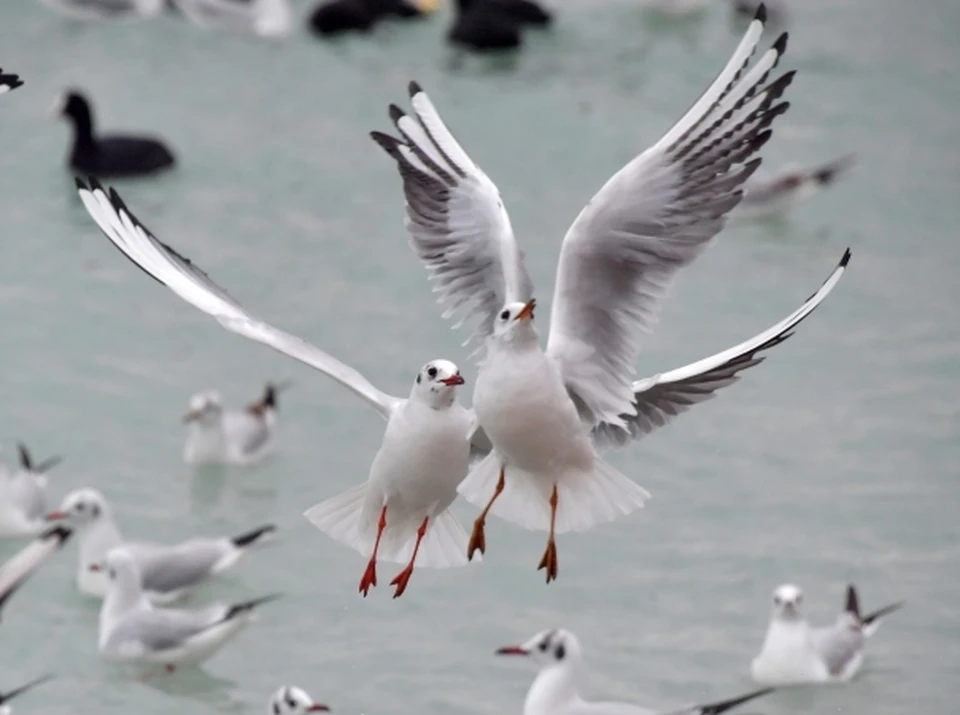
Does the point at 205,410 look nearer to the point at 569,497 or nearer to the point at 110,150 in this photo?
the point at 110,150

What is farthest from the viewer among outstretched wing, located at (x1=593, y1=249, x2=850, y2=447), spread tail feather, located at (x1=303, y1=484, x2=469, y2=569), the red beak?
spread tail feather, located at (x1=303, y1=484, x2=469, y2=569)

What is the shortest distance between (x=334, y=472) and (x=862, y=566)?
8.40 feet

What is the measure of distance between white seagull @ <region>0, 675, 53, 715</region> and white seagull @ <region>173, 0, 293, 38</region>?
25.5 ft

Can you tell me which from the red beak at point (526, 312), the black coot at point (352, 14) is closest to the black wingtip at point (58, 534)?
the red beak at point (526, 312)

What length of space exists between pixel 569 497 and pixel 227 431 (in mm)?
4419

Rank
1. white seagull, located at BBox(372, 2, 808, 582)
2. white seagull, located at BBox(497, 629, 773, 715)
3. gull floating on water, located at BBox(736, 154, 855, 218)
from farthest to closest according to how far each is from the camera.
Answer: gull floating on water, located at BBox(736, 154, 855, 218) < white seagull, located at BBox(497, 629, 773, 715) < white seagull, located at BBox(372, 2, 808, 582)

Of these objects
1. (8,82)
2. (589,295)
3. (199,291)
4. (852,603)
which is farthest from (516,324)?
(852,603)

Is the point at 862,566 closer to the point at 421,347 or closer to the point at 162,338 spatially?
the point at 421,347

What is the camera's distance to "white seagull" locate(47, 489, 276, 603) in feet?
29.2

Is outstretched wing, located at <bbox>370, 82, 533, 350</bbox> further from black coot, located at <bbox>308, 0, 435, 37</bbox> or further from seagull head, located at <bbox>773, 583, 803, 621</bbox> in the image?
black coot, located at <bbox>308, 0, 435, 37</bbox>

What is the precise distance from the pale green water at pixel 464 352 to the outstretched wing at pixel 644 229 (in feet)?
8.35

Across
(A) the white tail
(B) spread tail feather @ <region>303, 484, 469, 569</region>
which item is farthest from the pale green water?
(B) spread tail feather @ <region>303, 484, 469, 569</region>

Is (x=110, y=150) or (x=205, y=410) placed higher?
(x=110, y=150)

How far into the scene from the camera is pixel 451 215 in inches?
240
